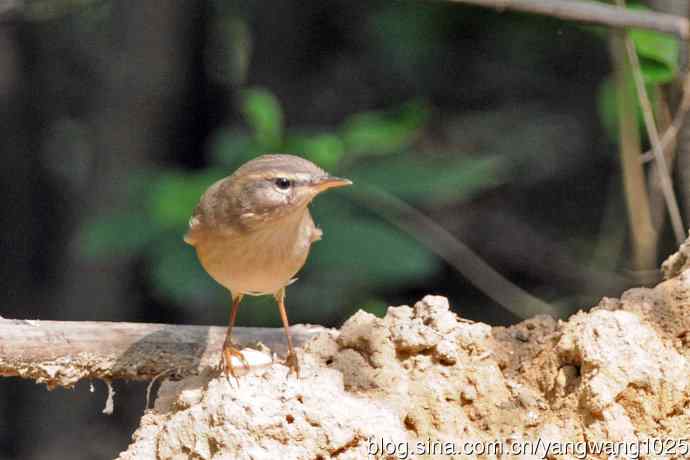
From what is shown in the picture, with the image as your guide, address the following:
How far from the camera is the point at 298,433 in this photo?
3166 millimetres

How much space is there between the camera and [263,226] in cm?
421

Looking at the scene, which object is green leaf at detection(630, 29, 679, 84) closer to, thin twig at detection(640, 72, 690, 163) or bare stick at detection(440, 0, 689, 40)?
thin twig at detection(640, 72, 690, 163)

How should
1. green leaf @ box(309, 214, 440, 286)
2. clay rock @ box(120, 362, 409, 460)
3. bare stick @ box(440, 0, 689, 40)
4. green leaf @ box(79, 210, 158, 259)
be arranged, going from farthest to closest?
green leaf @ box(79, 210, 158, 259) → green leaf @ box(309, 214, 440, 286) → bare stick @ box(440, 0, 689, 40) → clay rock @ box(120, 362, 409, 460)

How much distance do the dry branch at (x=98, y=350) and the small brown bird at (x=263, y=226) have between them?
191 millimetres

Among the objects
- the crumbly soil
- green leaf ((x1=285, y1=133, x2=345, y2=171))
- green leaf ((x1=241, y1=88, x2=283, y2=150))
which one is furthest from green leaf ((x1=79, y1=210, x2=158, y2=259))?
the crumbly soil

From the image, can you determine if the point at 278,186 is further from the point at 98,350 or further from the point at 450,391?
the point at 450,391

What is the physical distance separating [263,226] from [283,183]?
0.67ft

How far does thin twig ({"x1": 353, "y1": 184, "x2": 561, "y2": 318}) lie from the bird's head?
2397mm

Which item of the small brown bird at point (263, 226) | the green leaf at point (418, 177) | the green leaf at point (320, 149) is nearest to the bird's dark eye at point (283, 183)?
the small brown bird at point (263, 226)

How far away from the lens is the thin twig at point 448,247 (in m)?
6.72

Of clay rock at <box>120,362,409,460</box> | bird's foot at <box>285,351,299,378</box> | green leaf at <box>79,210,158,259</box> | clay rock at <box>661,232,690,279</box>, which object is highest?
green leaf at <box>79,210,158,259</box>

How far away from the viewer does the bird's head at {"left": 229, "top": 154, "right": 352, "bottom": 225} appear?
4105 millimetres

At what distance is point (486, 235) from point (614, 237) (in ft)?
3.81

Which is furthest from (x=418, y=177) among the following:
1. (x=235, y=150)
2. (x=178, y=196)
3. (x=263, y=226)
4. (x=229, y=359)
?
(x=229, y=359)
